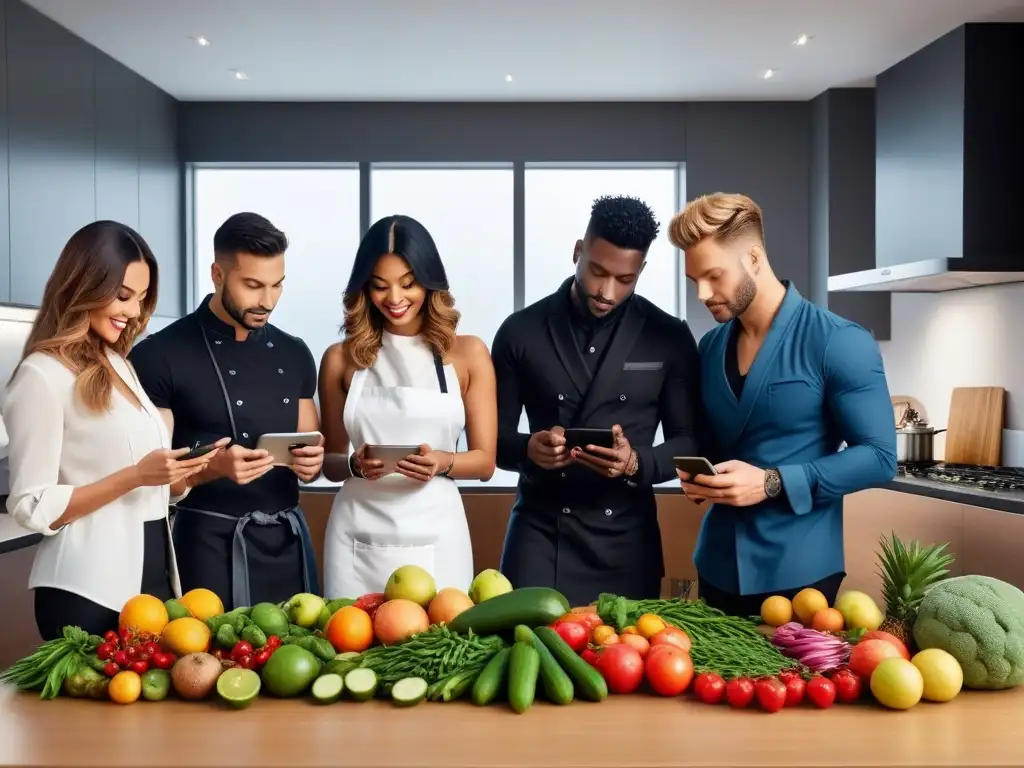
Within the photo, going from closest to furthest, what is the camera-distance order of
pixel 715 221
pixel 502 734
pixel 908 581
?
1. pixel 502 734
2. pixel 908 581
3. pixel 715 221

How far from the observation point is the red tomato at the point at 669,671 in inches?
58.9

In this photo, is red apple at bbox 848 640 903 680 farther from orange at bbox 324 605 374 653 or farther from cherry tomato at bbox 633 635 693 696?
orange at bbox 324 605 374 653

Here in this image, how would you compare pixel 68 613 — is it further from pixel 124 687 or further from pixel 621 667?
pixel 621 667

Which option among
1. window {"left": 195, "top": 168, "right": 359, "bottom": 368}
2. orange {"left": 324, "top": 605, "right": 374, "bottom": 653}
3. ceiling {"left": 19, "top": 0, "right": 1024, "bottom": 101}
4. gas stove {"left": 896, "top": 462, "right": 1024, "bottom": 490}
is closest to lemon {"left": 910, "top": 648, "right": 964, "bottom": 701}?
orange {"left": 324, "top": 605, "right": 374, "bottom": 653}

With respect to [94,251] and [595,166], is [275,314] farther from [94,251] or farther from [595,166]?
[94,251]

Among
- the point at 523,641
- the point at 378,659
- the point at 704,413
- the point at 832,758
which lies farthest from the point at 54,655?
the point at 704,413

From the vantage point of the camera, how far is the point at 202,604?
5.65ft

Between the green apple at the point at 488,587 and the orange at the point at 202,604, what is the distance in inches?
17.7

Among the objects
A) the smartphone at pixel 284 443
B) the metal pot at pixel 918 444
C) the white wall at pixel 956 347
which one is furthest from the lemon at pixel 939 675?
the white wall at pixel 956 347

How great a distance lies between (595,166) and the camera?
6441 mm

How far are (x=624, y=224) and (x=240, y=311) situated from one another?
94 centimetres

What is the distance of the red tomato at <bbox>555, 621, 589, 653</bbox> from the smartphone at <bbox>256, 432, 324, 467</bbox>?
75 cm

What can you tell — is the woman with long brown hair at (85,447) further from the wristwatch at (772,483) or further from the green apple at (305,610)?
the wristwatch at (772,483)

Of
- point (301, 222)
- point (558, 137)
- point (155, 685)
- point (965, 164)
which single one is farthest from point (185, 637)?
point (301, 222)
